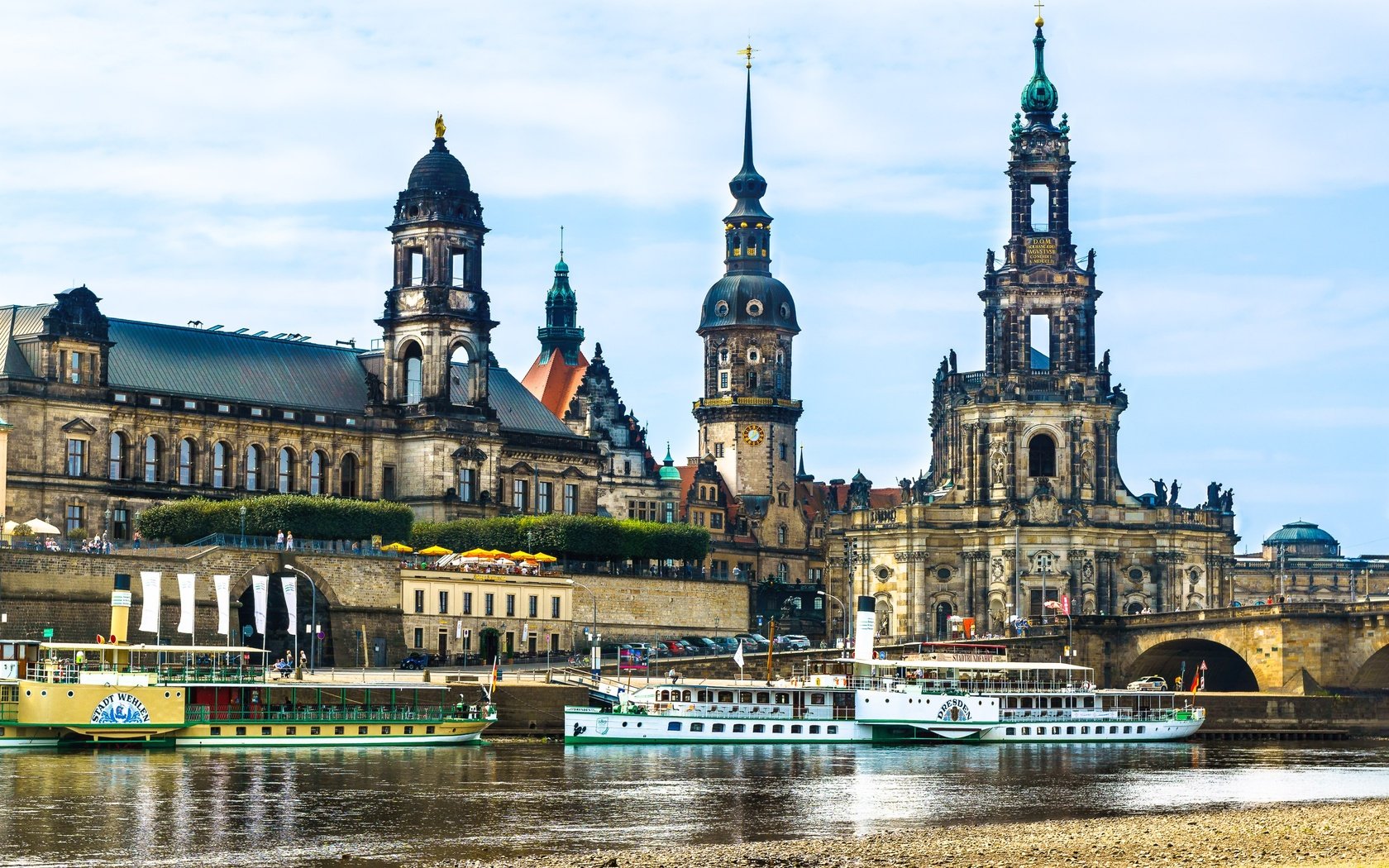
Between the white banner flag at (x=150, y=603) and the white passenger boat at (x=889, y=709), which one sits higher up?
the white banner flag at (x=150, y=603)

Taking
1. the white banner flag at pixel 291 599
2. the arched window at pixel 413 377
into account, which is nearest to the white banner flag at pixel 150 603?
the white banner flag at pixel 291 599

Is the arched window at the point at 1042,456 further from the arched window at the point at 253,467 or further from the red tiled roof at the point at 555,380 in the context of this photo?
the arched window at the point at 253,467

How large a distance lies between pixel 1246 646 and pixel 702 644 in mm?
26279

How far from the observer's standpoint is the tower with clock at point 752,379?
181625 mm

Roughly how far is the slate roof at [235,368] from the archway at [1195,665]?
4240 cm

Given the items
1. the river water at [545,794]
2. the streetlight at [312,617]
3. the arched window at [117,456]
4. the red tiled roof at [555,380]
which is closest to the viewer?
the river water at [545,794]

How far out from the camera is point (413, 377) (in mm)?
139375

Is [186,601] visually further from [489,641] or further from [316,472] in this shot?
[316,472]

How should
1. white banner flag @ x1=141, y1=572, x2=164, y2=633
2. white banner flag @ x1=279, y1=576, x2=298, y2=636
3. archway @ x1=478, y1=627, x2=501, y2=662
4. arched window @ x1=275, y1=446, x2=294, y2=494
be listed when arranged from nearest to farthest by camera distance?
white banner flag @ x1=141, y1=572, x2=164, y2=633
white banner flag @ x1=279, y1=576, x2=298, y2=636
archway @ x1=478, y1=627, x2=501, y2=662
arched window @ x1=275, y1=446, x2=294, y2=494

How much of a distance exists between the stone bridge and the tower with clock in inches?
1876

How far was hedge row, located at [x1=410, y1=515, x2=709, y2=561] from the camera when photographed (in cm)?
13062

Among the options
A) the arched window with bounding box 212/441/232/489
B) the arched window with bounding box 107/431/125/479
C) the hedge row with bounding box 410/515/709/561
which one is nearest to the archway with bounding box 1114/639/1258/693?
the hedge row with bounding box 410/515/709/561

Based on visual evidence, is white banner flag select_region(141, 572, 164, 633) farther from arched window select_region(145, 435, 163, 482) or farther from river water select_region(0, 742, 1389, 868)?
arched window select_region(145, 435, 163, 482)

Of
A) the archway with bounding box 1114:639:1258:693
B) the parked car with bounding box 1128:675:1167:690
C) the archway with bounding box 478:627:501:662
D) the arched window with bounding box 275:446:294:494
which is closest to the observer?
Answer: the parked car with bounding box 1128:675:1167:690
